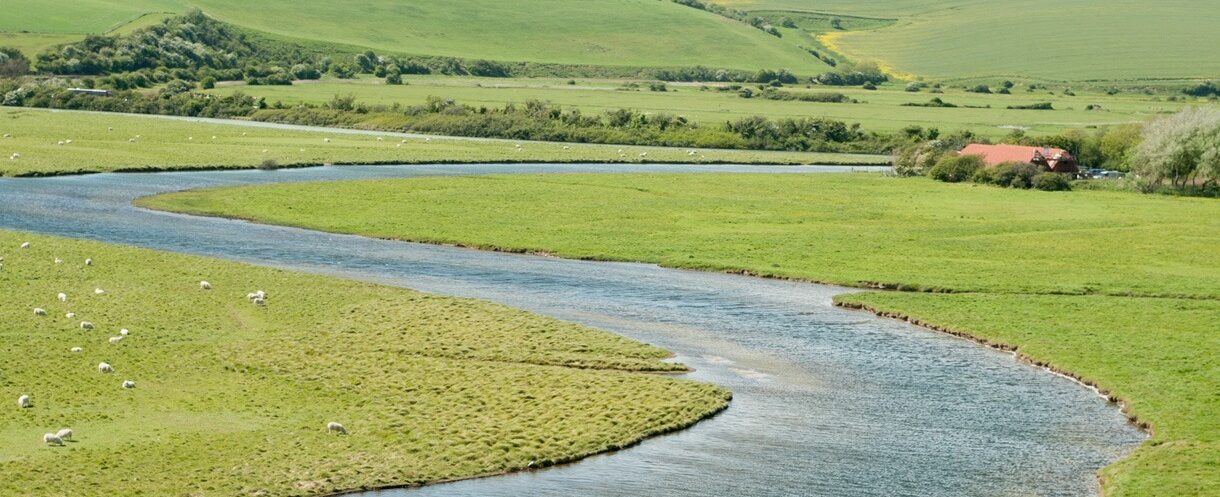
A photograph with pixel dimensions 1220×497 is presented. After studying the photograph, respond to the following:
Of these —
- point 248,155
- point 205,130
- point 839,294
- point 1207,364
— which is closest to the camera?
point 1207,364

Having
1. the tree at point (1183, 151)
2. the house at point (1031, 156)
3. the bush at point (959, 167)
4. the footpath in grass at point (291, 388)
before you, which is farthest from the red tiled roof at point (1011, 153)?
the footpath in grass at point (291, 388)

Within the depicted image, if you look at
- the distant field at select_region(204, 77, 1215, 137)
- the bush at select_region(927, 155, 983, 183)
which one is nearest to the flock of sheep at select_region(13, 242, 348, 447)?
the bush at select_region(927, 155, 983, 183)

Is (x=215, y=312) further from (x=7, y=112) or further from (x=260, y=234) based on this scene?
(x=7, y=112)

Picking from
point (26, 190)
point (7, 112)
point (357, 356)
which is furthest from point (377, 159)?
point (357, 356)

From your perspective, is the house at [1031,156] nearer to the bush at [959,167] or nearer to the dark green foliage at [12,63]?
the bush at [959,167]

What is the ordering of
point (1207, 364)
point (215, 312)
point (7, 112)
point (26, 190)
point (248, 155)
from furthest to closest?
1. point (7, 112)
2. point (248, 155)
3. point (26, 190)
4. point (215, 312)
5. point (1207, 364)

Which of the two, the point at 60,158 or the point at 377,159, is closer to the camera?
the point at 60,158

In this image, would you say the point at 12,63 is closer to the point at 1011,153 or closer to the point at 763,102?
the point at 763,102
